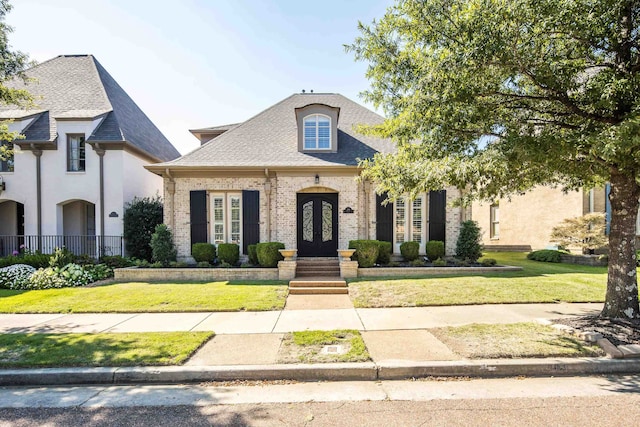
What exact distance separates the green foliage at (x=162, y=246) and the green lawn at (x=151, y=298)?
6.24 feet

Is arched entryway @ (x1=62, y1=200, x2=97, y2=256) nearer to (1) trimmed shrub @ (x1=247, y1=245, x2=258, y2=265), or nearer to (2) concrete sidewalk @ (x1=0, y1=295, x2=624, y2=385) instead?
(1) trimmed shrub @ (x1=247, y1=245, x2=258, y2=265)

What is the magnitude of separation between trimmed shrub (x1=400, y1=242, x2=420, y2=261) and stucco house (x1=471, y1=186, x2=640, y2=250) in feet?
12.6

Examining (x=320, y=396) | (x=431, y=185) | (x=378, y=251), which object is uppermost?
(x=431, y=185)

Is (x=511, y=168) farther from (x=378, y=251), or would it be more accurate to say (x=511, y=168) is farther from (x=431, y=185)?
(x=378, y=251)

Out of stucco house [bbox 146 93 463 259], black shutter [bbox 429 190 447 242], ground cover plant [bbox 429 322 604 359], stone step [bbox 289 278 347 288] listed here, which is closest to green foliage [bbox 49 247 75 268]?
stucco house [bbox 146 93 463 259]

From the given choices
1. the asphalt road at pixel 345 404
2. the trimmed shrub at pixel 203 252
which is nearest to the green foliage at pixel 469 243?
the asphalt road at pixel 345 404

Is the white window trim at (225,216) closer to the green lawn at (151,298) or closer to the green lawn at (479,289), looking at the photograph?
the green lawn at (151,298)

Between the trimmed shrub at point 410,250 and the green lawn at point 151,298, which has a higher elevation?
the trimmed shrub at point 410,250

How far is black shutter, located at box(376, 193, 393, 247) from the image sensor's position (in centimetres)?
1262

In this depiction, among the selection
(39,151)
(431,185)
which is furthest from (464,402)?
(39,151)

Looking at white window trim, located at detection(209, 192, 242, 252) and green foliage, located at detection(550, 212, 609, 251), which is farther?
green foliage, located at detection(550, 212, 609, 251)

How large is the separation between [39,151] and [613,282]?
19099 mm

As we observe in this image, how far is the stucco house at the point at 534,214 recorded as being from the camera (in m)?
14.8

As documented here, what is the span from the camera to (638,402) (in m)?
3.65
